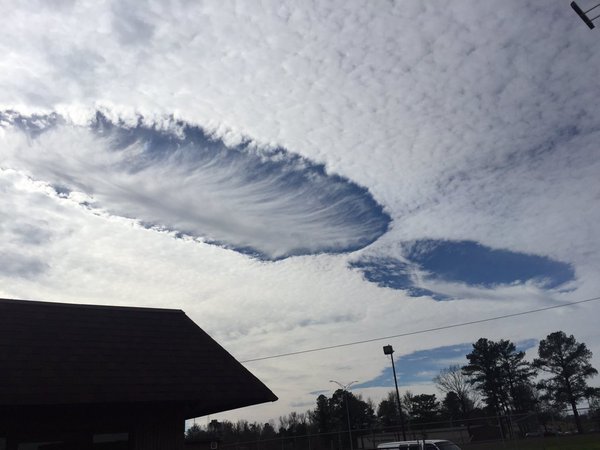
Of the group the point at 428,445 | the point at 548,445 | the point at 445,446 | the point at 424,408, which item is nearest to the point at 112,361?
the point at 428,445

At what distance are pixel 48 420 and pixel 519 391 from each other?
7722cm

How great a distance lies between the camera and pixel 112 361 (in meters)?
12.1

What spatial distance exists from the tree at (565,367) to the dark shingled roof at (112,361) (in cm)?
7182

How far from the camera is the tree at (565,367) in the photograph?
6888 centimetres

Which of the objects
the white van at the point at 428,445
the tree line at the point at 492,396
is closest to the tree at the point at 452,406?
the tree line at the point at 492,396

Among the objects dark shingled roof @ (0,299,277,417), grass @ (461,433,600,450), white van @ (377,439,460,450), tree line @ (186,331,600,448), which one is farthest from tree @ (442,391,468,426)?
dark shingled roof @ (0,299,277,417)

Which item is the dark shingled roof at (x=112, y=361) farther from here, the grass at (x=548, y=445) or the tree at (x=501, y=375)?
the tree at (x=501, y=375)

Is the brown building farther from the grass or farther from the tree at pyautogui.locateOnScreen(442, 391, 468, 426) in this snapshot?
the tree at pyautogui.locateOnScreen(442, 391, 468, 426)

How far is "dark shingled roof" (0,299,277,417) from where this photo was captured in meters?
10.8

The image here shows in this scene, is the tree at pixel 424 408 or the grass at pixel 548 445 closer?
the grass at pixel 548 445

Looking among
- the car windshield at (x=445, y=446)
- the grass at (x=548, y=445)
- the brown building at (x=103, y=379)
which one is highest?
the brown building at (x=103, y=379)

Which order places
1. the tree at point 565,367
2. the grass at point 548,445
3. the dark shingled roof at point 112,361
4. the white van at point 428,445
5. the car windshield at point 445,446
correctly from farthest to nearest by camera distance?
the tree at point 565,367, the grass at point 548,445, the car windshield at point 445,446, the white van at point 428,445, the dark shingled roof at point 112,361

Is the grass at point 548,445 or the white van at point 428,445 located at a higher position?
the white van at point 428,445

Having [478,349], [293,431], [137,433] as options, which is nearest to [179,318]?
[137,433]
